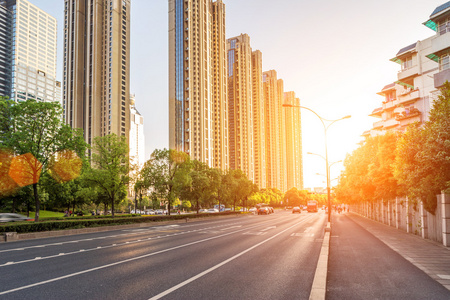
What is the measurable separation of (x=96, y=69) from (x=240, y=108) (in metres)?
74.5

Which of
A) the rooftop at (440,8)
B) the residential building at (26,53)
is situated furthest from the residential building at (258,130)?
the rooftop at (440,8)

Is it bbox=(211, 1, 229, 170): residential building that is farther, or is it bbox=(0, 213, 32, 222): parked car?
bbox=(211, 1, 229, 170): residential building

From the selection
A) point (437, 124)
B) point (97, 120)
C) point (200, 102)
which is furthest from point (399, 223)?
point (97, 120)

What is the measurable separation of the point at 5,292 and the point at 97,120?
144 m

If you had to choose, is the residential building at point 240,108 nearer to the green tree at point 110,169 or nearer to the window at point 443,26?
the green tree at point 110,169

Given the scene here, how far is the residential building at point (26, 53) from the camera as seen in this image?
168 meters

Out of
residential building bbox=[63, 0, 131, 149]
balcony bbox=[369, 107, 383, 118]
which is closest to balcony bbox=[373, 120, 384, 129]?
balcony bbox=[369, 107, 383, 118]

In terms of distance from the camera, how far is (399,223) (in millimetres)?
27234

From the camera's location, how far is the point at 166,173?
4456 cm

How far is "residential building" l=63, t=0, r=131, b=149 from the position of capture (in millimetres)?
141500

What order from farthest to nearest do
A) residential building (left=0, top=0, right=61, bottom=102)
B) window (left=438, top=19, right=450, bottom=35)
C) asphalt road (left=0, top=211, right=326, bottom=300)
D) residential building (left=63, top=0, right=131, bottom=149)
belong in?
residential building (left=0, top=0, right=61, bottom=102)
residential building (left=63, top=0, right=131, bottom=149)
window (left=438, top=19, right=450, bottom=35)
asphalt road (left=0, top=211, right=326, bottom=300)

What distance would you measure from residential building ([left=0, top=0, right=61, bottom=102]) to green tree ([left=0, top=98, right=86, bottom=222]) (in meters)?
154

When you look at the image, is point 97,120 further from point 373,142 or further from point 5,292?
point 5,292

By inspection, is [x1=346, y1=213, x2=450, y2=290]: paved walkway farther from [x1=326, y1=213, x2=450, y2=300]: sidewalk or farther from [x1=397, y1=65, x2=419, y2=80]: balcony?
[x1=397, y1=65, x2=419, y2=80]: balcony
